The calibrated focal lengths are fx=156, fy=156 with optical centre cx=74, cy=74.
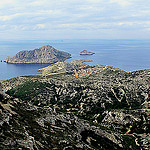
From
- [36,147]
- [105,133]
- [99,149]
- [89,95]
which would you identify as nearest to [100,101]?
[89,95]

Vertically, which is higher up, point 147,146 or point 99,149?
point 99,149

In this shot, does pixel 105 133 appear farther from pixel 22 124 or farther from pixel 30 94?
pixel 30 94

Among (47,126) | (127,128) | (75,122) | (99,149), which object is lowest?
(127,128)

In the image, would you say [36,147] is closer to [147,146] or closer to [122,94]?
[147,146]

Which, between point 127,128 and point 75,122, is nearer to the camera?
point 75,122

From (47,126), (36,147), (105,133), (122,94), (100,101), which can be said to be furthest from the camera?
(122,94)

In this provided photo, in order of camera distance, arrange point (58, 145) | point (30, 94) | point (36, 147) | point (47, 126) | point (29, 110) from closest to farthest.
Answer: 1. point (36, 147)
2. point (58, 145)
3. point (47, 126)
4. point (29, 110)
5. point (30, 94)

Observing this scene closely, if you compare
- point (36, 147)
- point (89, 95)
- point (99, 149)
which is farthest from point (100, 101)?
point (36, 147)
